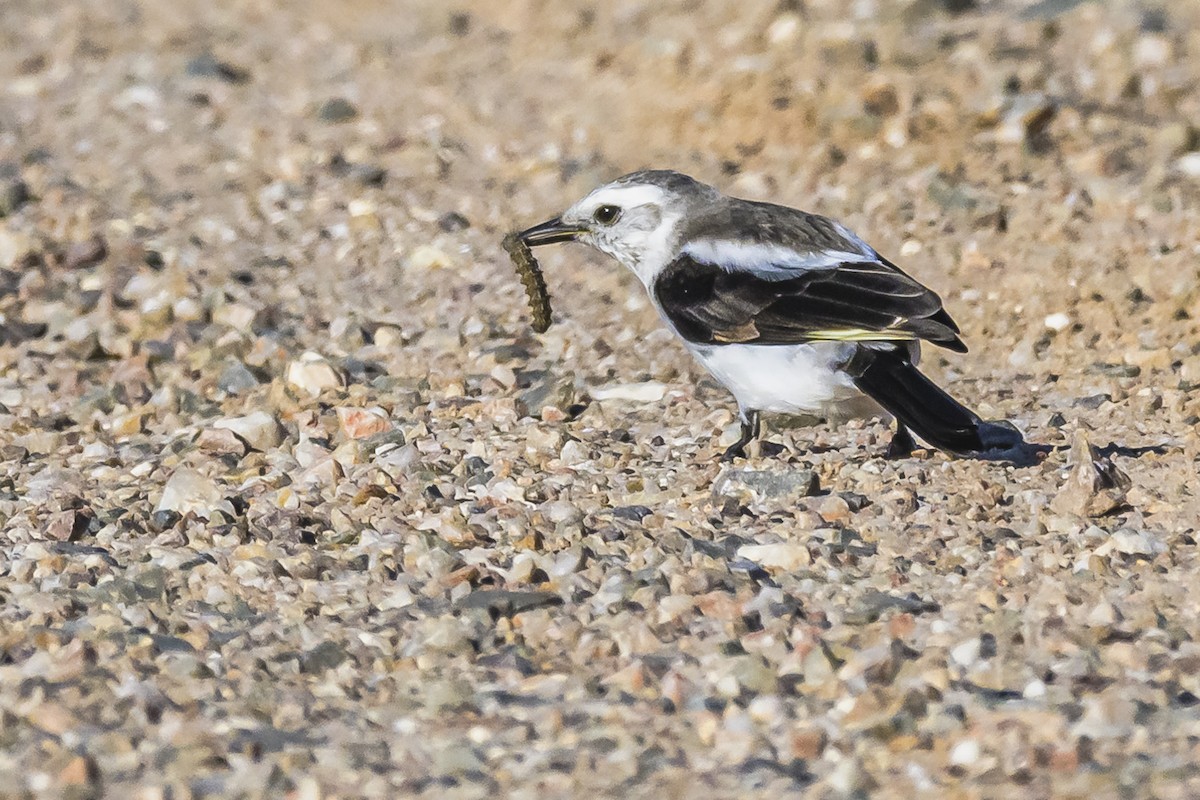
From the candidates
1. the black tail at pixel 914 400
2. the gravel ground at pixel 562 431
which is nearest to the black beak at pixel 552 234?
the gravel ground at pixel 562 431

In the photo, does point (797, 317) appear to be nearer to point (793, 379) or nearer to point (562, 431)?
point (793, 379)

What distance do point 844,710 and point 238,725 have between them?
4.85ft

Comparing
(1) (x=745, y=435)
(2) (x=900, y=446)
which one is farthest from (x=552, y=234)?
(2) (x=900, y=446)

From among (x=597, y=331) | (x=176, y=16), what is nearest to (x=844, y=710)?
(x=597, y=331)

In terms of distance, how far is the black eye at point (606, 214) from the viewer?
657cm

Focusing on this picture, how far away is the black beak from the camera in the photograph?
6.68m

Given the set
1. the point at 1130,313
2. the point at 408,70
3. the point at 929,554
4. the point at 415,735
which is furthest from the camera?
the point at 408,70

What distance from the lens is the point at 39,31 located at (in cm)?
1145

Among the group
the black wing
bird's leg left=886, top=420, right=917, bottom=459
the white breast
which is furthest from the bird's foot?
the black wing

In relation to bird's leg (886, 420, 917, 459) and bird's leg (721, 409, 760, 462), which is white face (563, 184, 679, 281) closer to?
bird's leg (721, 409, 760, 462)

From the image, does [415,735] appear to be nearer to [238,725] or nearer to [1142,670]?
[238,725]

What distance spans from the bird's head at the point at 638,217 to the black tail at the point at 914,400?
1.05 meters

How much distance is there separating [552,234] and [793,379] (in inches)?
53.1

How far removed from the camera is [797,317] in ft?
18.8
